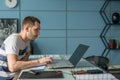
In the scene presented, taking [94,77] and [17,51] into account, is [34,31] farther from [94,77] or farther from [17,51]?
[94,77]


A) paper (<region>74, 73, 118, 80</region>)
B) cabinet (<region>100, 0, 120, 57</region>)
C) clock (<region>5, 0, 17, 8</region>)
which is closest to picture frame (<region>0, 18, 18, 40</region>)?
clock (<region>5, 0, 17, 8</region>)

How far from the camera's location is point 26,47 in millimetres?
2660

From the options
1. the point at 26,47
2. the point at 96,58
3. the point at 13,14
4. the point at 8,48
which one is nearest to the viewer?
the point at 8,48

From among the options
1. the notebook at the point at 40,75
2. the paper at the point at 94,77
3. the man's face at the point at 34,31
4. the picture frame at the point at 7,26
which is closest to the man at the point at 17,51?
the man's face at the point at 34,31

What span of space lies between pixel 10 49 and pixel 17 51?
2.8 inches

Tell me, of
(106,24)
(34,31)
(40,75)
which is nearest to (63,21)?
(106,24)

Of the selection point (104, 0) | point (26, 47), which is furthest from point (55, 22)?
point (26, 47)

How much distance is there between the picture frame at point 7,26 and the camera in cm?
531

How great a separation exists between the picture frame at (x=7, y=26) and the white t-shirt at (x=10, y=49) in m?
2.80

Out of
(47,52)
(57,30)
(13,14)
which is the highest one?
(13,14)

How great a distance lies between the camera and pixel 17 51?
95.3 inches

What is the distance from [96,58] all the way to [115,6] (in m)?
2.17

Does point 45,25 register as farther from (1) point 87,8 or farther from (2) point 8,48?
(2) point 8,48

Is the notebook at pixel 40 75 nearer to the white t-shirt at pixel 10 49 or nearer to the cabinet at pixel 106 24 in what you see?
the white t-shirt at pixel 10 49
